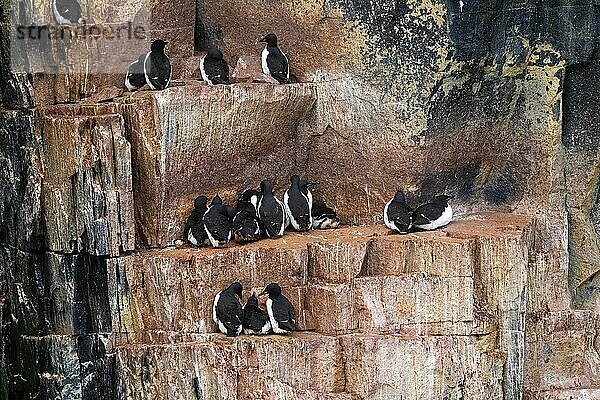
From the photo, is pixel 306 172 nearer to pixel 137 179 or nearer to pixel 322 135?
pixel 322 135


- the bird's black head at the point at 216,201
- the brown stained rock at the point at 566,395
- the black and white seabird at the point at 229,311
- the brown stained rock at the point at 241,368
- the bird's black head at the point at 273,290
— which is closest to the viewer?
the brown stained rock at the point at 241,368

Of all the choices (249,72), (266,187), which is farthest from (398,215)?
(249,72)

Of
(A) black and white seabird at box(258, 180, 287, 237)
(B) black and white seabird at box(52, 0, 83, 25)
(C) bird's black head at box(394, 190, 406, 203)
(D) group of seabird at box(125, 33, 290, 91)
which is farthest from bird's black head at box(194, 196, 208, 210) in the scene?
(B) black and white seabird at box(52, 0, 83, 25)

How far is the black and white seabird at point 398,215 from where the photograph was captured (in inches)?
589

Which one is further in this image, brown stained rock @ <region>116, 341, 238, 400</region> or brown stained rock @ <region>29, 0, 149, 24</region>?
brown stained rock @ <region>29, 0, 149, 24</region>

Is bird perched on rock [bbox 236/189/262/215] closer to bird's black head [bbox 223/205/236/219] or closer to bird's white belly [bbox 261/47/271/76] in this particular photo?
bird's black head [bbox 223/205/236/219]

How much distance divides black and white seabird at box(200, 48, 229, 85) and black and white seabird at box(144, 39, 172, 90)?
44cm

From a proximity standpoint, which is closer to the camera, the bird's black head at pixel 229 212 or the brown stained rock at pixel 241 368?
the brown stained rock at pixel 241 368

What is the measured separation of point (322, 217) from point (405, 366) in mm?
2394

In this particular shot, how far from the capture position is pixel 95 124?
14141mm

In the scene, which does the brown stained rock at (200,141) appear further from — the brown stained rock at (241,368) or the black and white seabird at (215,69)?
the brown stained rock at (241,368)

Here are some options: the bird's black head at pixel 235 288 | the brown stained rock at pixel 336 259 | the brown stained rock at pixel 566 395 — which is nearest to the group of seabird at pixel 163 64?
the brown stained rock at pixel 336 259

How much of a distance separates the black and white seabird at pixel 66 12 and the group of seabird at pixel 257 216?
2478 millimetres

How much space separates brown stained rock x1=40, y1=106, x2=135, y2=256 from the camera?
14117 millimetres
